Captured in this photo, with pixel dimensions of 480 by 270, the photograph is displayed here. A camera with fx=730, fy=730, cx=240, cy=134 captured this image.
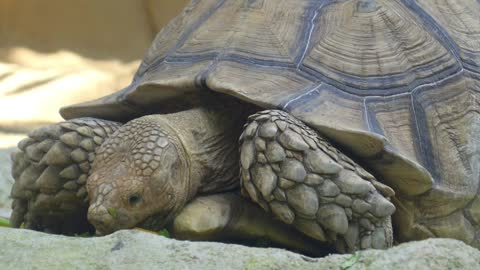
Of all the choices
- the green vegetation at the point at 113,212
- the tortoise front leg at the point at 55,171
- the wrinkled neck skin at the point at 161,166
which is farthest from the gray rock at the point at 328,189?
the tortoise front leg at the point at 55,171

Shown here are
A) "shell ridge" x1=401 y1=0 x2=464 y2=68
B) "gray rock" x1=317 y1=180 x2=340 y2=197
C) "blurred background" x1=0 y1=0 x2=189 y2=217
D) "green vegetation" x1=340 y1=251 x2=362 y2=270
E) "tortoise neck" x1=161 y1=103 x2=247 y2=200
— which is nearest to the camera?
"green vegetation" x1=340 y1=251 x2=362 y2=270

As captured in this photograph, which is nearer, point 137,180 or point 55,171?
point 137,180

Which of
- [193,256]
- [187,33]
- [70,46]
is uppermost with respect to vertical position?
[187,33]

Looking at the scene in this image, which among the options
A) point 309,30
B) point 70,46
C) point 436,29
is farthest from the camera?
point 70,46

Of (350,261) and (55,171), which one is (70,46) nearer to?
(55,171)

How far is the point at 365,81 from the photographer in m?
2.88

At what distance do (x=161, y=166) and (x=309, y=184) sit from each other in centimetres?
53

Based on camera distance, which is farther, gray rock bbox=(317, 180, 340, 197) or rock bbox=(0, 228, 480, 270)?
gray rock bbox=(317, 180, 340, 197)

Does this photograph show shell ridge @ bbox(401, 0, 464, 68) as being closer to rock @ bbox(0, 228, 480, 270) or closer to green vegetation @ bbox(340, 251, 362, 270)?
rock @ bbox(0, 228, 480, 270)

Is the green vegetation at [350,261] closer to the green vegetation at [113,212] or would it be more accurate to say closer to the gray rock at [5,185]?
the green vegetation at [113,212]

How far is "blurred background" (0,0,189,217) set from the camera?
8.24m

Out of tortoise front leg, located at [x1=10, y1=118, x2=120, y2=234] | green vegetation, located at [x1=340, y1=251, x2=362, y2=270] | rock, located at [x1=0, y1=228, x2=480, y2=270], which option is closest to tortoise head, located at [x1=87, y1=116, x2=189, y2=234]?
tortoise front leg, located at [x1=10, y1=118, x2=120, y2=234]

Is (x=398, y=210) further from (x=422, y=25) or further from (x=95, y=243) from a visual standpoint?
(x=95, y=243)

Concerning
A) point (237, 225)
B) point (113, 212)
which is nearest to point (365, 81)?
point (237, 225)
